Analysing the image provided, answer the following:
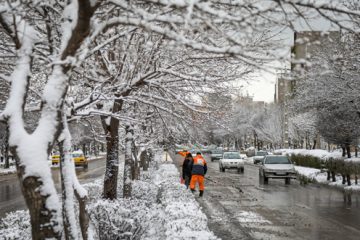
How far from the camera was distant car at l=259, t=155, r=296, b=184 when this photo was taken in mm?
26250

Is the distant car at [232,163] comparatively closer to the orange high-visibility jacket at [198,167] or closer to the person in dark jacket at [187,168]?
the person in dark jacket at [187,168]

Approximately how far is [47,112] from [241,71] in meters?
6.62

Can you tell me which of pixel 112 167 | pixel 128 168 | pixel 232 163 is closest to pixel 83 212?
pixel 112 167

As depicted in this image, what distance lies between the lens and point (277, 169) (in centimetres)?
2636

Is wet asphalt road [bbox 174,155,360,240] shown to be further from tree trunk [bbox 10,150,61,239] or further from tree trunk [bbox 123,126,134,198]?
tree trunk [bbox 10,150,61,239]

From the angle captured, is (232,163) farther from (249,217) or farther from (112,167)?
(112,167)

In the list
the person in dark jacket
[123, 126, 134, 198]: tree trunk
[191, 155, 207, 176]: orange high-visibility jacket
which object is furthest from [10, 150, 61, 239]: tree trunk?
the person in dark jacket

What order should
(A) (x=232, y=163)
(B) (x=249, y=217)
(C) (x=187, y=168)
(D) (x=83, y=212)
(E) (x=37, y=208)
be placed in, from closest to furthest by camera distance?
1. (E) (x=37, y=208)
2. (D) (x=83, y=212)
3. (B) (x=249, y=217)
4. (C) (x=187, y=168)
5. (A) (x=232, y=163)

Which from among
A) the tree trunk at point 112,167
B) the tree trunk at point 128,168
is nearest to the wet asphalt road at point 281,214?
the tree trunk at point 128,168

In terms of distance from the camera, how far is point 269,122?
7662 cm

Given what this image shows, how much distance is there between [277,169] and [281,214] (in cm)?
1295

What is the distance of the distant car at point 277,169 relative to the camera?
26250 mm

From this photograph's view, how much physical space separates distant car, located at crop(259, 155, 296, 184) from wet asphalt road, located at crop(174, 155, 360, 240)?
204 inches

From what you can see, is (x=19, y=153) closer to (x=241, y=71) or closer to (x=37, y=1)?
(x=37, y=1)
